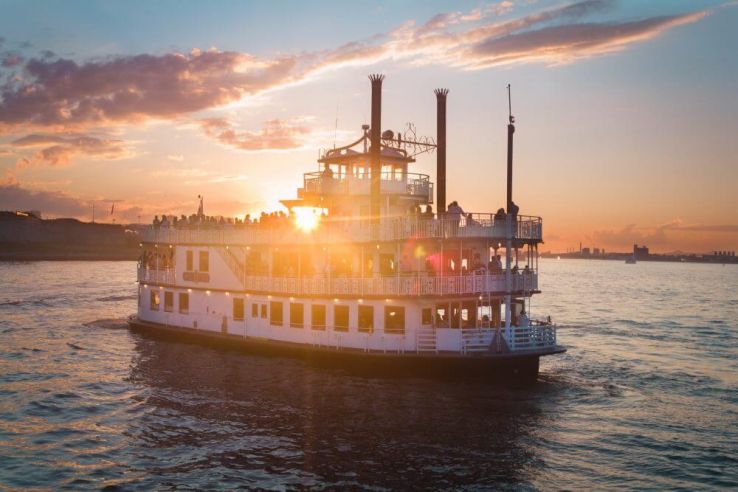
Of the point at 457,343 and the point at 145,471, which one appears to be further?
the point at 457,343

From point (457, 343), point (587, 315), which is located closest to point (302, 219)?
point (457, 343)

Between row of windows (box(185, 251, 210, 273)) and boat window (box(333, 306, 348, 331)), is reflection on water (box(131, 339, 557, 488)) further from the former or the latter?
row of windows (box(185, 251, 210, 273))

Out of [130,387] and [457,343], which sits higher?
[457,343]

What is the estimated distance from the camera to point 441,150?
36219mm

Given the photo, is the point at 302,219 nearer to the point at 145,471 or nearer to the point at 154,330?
the point at 154,330

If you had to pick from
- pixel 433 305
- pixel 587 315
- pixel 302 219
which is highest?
pixel 302 219

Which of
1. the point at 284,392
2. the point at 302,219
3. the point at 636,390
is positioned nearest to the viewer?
the point at 284,392

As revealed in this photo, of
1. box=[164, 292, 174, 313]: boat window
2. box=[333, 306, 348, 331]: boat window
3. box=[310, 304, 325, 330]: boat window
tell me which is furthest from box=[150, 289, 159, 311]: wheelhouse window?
box=[333, 306, 348, 331]: boat window

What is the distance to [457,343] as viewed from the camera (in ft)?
87.1

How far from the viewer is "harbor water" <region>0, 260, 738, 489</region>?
18156 millimetres

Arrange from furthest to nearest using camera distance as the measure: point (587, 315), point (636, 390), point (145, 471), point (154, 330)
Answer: point (587, 315), point (154, 330), point (636, 390), point (145, 471)

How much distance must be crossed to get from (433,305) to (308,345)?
6.57 m

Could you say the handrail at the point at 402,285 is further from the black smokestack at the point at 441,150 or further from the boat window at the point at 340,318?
the black smokestack at the point at 441,150

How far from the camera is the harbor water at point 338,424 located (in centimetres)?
1816
